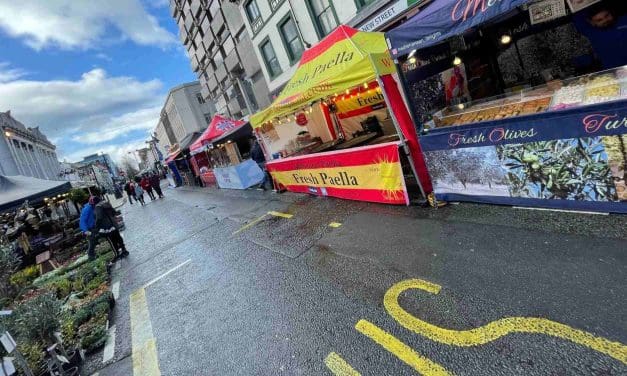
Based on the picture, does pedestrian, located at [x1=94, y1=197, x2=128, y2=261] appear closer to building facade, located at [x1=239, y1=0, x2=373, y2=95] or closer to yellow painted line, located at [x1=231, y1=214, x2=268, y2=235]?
yellow painted line, located at [x1=231, y1=214, x2=268, y2=235]

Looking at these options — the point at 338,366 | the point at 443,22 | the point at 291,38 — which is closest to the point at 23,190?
the point at 291,38

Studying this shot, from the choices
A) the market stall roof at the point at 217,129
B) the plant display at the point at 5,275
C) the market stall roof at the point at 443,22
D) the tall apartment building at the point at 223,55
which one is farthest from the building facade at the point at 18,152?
the market stall roof at the point at 443,22

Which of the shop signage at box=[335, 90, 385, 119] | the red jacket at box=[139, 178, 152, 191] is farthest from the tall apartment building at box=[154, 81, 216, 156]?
the shop signage at box=[335, 90, 385, 119]

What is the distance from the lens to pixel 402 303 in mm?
3557

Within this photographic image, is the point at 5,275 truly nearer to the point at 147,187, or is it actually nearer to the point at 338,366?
the point at 338,366

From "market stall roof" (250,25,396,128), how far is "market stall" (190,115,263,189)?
22.8ft

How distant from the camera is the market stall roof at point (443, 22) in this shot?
4.30m

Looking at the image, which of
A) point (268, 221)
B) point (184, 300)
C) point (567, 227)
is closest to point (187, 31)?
point (268, 221)

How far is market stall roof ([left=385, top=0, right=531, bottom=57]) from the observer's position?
14.1ft

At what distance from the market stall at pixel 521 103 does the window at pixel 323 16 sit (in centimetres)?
755

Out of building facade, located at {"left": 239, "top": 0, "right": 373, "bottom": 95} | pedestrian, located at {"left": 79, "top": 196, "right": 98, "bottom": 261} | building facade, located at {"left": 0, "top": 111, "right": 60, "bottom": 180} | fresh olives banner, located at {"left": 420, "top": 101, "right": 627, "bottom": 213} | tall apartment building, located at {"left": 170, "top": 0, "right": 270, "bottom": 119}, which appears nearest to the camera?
fresh olives banner, located at {"left": 420, "top": 101, "right": 627, "bottom": 213}

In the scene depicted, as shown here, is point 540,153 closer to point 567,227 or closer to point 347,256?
point 567,227

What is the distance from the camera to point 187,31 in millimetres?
41719

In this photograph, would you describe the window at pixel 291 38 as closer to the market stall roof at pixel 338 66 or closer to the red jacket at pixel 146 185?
the market stall roof at pixel 338 66
